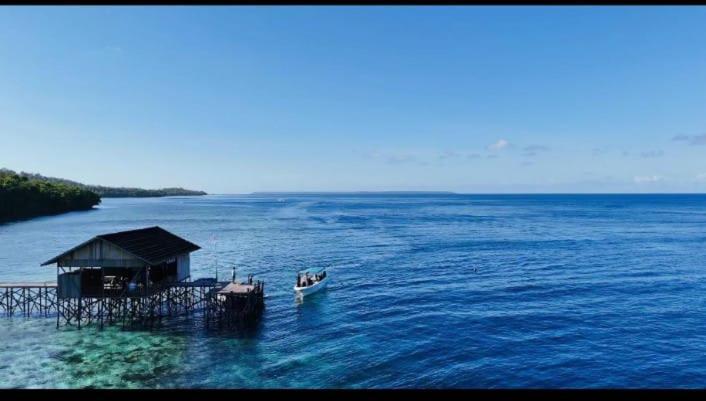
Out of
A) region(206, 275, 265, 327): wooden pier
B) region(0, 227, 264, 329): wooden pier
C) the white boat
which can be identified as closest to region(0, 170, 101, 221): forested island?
region(0, 227, 264, 329): wooden pier

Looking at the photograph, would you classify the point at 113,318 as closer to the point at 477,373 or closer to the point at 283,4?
the point at 477,373

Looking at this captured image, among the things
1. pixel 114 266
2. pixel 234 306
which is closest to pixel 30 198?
pixel 114 266

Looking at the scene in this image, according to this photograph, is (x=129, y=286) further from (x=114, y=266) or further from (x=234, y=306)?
(x=234, y=306)

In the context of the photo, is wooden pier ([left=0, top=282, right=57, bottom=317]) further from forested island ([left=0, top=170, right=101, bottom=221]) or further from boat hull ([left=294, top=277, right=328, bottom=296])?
forested island ([left=0, top=170, right=101, bottom=221])

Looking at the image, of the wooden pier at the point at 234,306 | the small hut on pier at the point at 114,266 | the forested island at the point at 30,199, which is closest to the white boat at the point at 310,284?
the wooden pier at the point at 234,306

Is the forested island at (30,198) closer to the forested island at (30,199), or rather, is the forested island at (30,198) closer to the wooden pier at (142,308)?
the forested island at (30,199)
